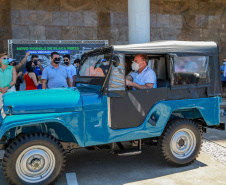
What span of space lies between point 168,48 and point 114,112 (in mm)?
1338

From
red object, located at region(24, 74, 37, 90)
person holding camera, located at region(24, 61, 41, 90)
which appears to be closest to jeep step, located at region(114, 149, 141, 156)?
person holding camera, located at region(24, 61, 41, 90)

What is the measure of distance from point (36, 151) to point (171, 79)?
2.27 meters

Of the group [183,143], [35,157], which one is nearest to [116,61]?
[35,157]

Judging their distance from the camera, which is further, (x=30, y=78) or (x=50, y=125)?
(x=30, y=78)

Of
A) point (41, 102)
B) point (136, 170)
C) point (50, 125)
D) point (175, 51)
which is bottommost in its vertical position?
point (136, 170)

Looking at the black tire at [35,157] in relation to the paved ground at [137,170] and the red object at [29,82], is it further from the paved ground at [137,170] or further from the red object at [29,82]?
the red object at [29,82]

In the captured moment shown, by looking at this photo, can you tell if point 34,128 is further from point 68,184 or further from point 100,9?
point 100,9

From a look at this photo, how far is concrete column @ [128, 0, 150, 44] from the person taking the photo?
Result: 32.3 ft

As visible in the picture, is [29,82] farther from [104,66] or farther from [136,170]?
[136,170]

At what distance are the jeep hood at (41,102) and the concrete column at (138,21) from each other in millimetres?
6538

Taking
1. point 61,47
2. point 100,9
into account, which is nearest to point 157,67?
point 61,47

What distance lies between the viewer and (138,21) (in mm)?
9836

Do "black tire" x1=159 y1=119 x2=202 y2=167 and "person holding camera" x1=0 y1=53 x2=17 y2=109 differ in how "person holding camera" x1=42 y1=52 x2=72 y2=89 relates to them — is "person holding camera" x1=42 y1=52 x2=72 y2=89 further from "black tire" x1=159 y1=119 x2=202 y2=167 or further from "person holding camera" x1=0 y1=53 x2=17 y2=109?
"black tire" x1=159 y1=119 x2=202 y2=167

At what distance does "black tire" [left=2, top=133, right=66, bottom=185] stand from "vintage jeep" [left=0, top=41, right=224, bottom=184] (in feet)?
0.04
